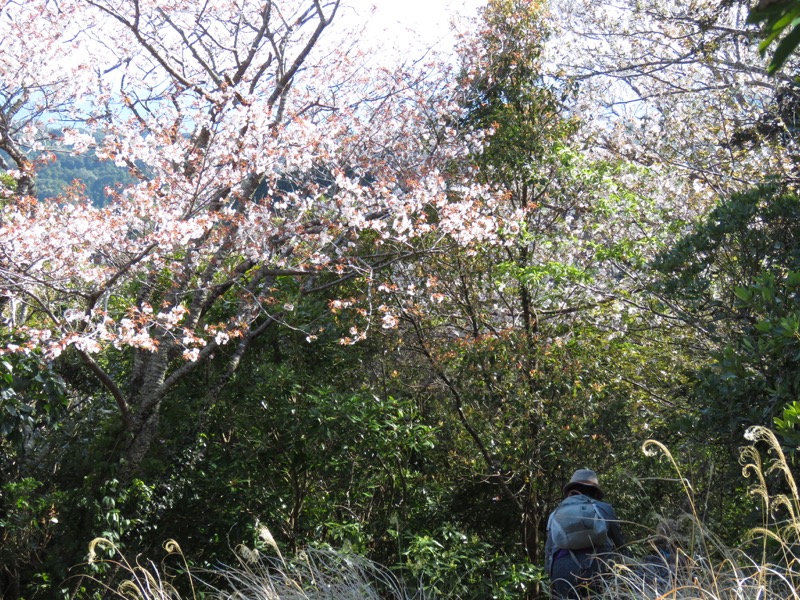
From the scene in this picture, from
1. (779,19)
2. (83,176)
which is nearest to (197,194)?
(83,176)

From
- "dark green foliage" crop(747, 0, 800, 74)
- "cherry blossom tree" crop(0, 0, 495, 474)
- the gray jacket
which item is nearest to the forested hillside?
"cherry blossom tree" crop(0, 0, 495, 474)

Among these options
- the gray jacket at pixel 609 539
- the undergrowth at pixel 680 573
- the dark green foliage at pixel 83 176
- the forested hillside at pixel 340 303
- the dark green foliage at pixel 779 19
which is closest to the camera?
the dark green foliage at pixel 779 19

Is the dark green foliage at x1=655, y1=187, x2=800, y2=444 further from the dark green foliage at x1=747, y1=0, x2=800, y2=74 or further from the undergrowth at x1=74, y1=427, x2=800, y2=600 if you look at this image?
the dark green foliage at x1=747, y1=0, x2=800, y2=74

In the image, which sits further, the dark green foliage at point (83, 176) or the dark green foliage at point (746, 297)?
the dark green foliage at point (83, 176)

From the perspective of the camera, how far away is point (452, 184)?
731 centimetres

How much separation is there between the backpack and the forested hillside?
1.71m

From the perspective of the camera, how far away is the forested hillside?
18.4ft

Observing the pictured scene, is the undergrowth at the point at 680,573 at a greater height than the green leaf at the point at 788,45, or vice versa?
the green leaf at the point at 788,45

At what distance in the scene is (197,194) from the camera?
18.6 ft

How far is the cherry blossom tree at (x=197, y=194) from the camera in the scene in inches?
224

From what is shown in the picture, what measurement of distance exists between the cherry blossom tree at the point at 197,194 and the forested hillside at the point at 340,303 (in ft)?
0.11

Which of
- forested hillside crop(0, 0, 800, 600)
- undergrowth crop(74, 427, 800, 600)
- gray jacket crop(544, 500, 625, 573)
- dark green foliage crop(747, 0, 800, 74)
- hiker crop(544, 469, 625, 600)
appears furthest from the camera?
forested hillside crop(0, 0, 800, 600)

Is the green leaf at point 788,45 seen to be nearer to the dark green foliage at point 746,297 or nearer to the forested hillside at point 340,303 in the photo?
the dark green foliage at point 746,297

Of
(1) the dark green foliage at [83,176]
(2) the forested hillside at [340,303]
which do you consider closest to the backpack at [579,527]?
(2) the forested hillside at [340,303]
